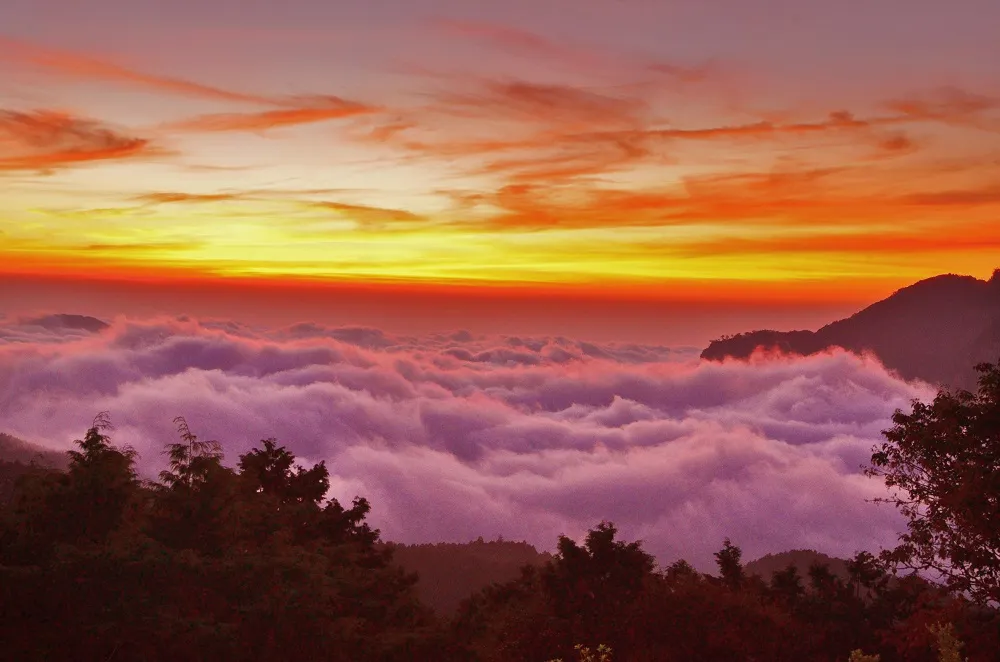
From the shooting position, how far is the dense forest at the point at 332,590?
1923cm

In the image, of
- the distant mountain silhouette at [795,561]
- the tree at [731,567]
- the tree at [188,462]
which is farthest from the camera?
the distant mountain silhouette at [795,561]

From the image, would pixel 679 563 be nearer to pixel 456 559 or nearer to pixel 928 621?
pixel 928 621

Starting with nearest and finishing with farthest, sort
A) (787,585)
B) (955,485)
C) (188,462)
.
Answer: (955,485) → (188,462) → (787,585)

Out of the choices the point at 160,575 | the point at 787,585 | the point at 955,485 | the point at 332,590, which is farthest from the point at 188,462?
the point at 787,585

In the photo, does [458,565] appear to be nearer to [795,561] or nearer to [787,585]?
[795,561]

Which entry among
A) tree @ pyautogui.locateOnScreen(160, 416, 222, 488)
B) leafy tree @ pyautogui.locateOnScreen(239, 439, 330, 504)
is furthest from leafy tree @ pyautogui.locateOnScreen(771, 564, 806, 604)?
tree @ pyautogui.locateOnScreen(160, 416, 222, 488)

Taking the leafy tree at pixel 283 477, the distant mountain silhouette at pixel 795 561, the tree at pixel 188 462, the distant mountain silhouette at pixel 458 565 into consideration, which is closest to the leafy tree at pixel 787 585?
the leafy tree at pixel 283 477

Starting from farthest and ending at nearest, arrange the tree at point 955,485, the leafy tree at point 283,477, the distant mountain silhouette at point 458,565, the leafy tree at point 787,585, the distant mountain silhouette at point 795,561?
the distant mountain silhouette at point 795,561 < the distant mountain silhouette at point 458,565 < the leafy tree at point 283,477 < the leafy tree at point 787,585 < the tree at point 955,485

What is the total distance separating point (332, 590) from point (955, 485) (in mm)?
16060

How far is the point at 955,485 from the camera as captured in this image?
19906 millimetres

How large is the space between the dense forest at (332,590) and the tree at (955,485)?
0.04m

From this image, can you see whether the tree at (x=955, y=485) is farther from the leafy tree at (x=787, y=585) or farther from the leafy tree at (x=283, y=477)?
the leafy tree at (x=283, y=477)

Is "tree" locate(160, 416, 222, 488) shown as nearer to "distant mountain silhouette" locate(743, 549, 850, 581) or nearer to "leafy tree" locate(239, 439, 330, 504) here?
"leafy tree" locate(239, 439, 330, 504)

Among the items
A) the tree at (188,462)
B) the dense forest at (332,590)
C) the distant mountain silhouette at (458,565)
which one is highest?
the tree at (188,462)
